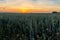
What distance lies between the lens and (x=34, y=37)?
26.2 feet

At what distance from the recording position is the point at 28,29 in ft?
26.2

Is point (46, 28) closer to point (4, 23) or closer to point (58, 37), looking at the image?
point (58, 37)

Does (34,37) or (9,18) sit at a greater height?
(9,18)

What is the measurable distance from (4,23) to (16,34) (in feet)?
1.63

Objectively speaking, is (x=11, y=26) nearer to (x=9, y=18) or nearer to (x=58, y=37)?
(x=9, y=18)

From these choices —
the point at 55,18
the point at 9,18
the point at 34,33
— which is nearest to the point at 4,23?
the point at 9,18

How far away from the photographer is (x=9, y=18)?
8.09 meters

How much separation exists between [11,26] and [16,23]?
0.18m

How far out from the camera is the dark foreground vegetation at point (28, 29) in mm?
8000

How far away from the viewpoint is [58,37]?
8000 millimetres

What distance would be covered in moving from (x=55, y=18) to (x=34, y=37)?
2.86 ft

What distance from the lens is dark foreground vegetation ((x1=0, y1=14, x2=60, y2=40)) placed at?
8000mm

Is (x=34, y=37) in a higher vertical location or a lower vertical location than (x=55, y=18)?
lower

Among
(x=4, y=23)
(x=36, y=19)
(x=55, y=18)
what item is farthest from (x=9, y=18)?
(x=55, y=18)
